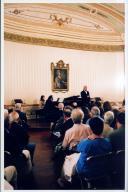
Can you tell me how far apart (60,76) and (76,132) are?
0.76 metres

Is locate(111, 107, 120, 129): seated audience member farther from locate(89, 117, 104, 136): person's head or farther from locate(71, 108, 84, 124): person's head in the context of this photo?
locate(71, 108, 84, 124): person's head

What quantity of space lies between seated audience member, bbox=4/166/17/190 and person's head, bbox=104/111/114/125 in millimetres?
1298

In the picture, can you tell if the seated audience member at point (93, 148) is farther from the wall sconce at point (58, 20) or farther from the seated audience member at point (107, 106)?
the wall sconce at point (58, 20)

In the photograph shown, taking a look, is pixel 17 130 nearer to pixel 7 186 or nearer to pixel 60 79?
pixel 7 186

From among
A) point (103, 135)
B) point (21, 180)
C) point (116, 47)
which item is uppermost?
point (116, 47)

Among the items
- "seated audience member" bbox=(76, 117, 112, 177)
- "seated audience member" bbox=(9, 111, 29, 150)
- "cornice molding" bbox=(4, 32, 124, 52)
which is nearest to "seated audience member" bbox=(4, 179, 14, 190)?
"seated audience member" bbox=(9, 111, 29, 150)

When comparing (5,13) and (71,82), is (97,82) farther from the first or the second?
(5,13)

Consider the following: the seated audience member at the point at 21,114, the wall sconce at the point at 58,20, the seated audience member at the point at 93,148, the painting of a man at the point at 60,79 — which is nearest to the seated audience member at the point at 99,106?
the seated audience member at the point at 93,148

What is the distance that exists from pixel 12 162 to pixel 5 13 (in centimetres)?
186

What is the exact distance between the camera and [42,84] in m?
3.71

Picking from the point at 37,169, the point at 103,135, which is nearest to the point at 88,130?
the point at 103,135

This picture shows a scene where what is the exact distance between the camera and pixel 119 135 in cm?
361

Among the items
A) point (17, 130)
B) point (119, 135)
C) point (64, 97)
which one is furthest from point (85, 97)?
point (17, 130)

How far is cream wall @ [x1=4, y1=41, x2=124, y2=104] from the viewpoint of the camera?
3645 mm
